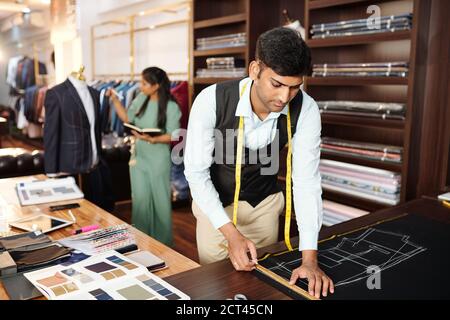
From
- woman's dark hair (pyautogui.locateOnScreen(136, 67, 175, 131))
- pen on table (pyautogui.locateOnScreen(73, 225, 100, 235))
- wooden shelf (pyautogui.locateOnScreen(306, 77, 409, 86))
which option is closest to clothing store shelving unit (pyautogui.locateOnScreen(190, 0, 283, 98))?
woman's dark hair (pyautogui.locateOnScreen(136, 67, 175, 131))

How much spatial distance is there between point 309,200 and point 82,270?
0.77 meters

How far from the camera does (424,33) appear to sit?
247 cm

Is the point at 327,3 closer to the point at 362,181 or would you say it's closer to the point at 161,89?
the point at 362,181

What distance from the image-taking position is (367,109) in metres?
2.74

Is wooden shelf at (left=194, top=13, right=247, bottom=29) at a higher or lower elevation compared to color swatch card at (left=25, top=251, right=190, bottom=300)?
higher

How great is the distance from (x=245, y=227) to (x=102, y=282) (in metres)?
0.80

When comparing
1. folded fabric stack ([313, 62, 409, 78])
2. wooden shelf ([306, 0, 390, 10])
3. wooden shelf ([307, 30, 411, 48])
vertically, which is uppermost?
wooden shelf ([306, 0, 390, 10])

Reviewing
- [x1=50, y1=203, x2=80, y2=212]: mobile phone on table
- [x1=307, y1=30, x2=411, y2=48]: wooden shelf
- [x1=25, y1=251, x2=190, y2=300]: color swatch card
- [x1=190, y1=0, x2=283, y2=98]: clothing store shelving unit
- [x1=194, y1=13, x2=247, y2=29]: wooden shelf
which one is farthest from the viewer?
[x1=190, y1=0, x2=283, y2=98]: clothing store shelving unit

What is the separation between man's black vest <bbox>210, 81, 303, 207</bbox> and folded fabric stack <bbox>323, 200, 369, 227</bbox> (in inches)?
43.6

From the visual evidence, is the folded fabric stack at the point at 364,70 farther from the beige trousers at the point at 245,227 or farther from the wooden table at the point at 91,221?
the wooden table at the point at 91,221

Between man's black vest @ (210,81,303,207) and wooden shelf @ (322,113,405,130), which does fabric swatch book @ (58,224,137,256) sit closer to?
man's black vest @ (210,81,303,207)

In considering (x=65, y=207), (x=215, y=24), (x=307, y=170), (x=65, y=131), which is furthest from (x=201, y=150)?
(x=215, y=24)

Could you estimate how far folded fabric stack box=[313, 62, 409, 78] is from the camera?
2.55 meters
